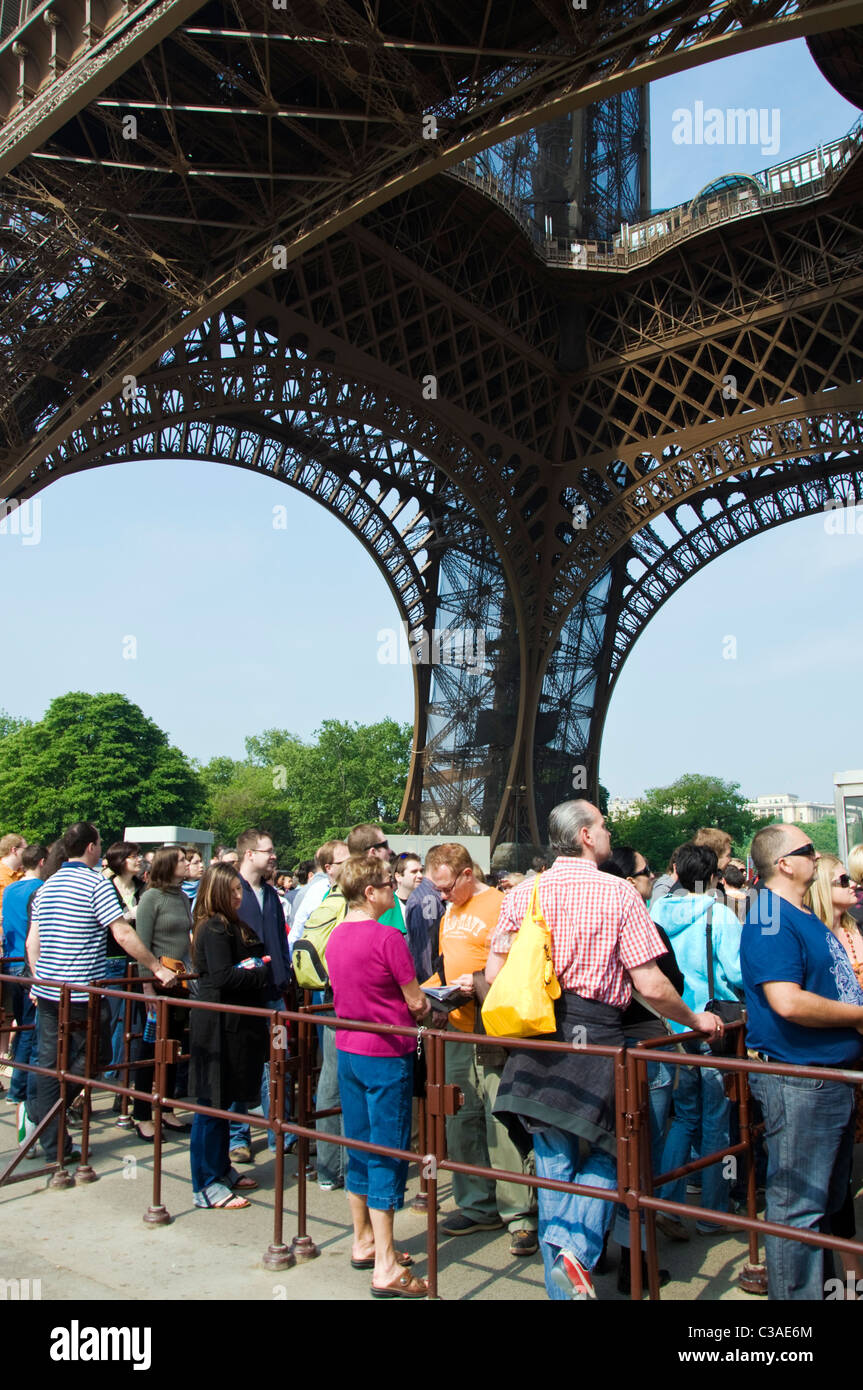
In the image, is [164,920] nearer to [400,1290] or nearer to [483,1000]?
[483,1000]

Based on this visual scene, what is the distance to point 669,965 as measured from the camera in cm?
520

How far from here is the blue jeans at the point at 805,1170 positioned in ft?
Result: 13.1

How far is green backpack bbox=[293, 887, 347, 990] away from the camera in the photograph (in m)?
6.72

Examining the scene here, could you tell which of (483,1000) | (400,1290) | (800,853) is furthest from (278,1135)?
(800,853)

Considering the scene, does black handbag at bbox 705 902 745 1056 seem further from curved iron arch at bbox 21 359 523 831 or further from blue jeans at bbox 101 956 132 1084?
curved iron arch at bbox 21 359 523 831

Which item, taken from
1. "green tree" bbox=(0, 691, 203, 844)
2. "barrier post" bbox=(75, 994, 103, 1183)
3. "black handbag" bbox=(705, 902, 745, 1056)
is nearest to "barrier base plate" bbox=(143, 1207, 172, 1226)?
"barrier post" bbox=(75, 994, 103, 1183)

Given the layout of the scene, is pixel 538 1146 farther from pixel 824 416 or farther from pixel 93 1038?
pixel 824 416

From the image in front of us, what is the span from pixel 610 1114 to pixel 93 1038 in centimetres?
385

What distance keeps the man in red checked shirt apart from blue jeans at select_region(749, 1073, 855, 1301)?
1.68 ft

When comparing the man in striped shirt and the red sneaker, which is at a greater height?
the man in striped shirt

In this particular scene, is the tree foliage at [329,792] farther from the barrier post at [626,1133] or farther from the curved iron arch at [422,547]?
the barrier post at [626,1133]

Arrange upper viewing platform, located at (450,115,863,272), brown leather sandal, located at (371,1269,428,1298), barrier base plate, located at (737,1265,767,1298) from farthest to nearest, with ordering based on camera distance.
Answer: upper viewing platform, located at (450,115,863,272)
barrier base plate, located at (737,1265,767,1298)
brown leather sandal, located at (371,1269,428,1298)

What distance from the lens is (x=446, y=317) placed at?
24391 mm
